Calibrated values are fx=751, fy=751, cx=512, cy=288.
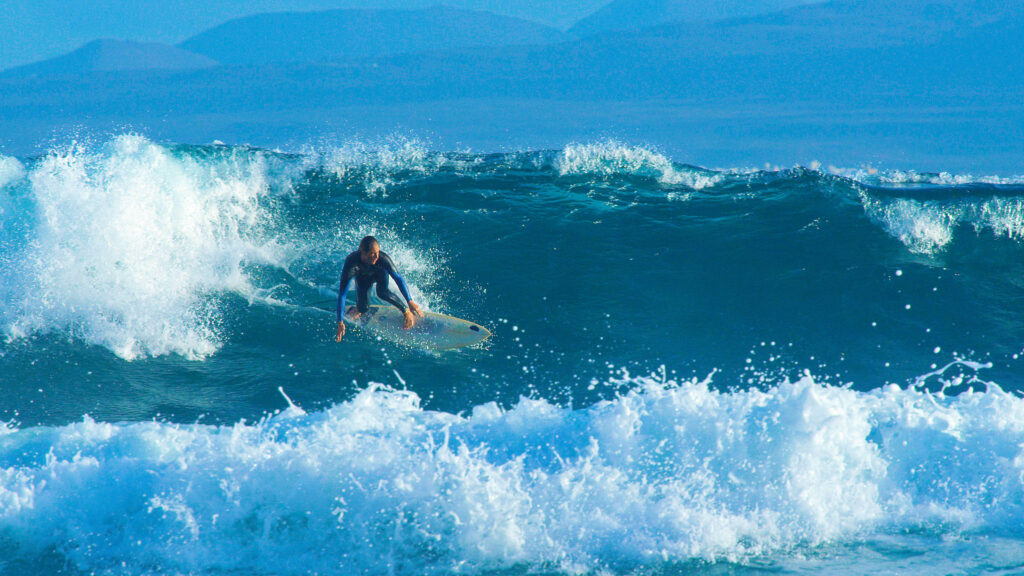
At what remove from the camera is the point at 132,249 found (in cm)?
919

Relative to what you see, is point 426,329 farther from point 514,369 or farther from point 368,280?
point 514,369

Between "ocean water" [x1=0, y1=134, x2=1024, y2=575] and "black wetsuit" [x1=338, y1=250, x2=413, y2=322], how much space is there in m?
0.45

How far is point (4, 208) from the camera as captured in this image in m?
10.2

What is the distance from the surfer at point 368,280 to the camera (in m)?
7.58

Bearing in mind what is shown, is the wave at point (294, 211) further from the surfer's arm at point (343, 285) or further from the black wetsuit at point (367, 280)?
the surfer's arm at point (343, 285)

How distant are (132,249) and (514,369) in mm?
5136

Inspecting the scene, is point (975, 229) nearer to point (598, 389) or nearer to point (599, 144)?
point (599, 144)

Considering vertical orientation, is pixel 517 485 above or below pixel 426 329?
below

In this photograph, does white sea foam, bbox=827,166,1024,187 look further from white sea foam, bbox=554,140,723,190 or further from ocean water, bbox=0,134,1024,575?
white sea foam, bbox=554,140,723,190

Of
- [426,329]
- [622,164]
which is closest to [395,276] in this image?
[426,329]

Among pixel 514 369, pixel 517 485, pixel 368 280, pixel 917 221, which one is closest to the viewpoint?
pixel 517 485

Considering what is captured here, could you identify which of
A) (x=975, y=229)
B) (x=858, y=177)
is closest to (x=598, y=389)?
(x=975, y=229)

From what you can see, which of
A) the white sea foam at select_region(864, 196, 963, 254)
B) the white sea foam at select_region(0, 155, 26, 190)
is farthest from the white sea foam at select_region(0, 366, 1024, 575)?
the white sea foam at select_region(0, 155, 26, 190)

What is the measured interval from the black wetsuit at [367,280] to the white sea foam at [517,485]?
227cm
